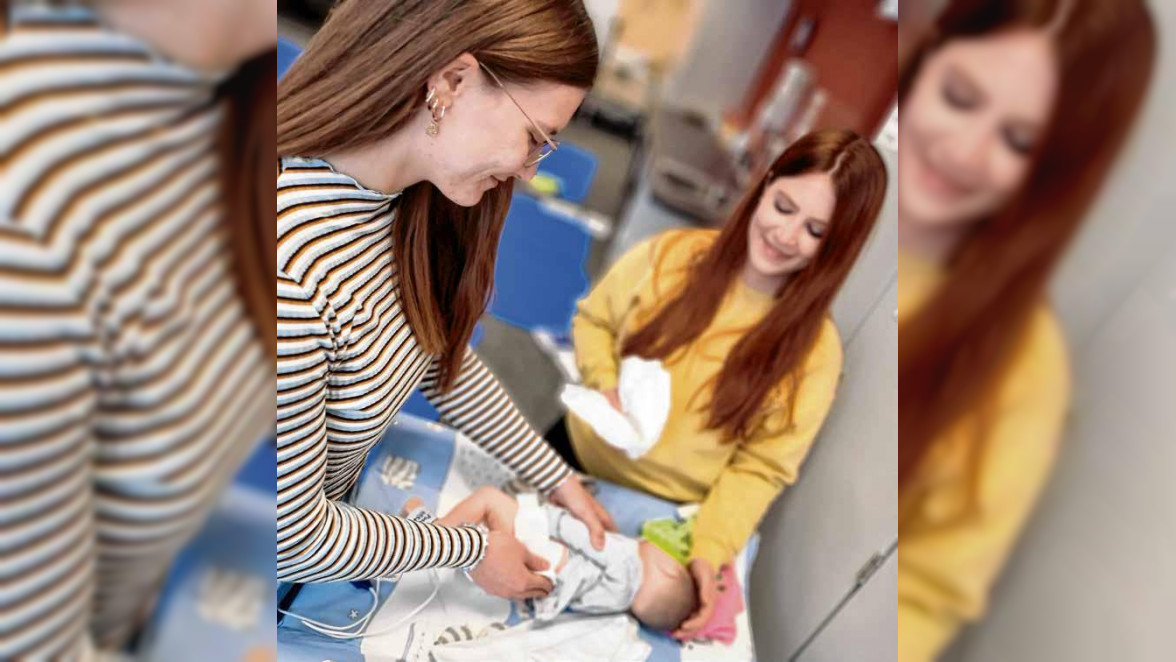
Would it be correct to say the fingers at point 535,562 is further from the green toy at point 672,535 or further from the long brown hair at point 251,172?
the long brown hair at point 251,172

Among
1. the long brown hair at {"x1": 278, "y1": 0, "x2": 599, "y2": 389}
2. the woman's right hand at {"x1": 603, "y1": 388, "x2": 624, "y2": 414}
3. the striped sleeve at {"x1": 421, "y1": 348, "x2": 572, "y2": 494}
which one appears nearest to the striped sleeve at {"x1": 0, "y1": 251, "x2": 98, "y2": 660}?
the long brown hair at {"x1": 278, "y1": 0, "x2": 599, "y2": 389}

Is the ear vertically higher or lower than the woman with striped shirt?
higher

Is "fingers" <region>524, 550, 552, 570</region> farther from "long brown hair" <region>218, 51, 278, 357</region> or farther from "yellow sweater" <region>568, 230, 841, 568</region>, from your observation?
"long brown hair" <region>218, 51, 278, 357</region>

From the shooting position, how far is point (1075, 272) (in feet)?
0.54

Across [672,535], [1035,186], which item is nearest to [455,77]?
[1035,186]

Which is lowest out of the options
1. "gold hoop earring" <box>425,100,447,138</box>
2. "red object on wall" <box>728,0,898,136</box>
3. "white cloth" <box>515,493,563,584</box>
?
"white cloth" <box>515,493,563,584</box>

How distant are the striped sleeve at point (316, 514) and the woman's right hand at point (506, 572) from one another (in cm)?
1

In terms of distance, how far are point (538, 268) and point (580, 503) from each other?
1.05 feet

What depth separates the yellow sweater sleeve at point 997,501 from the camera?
171 millimetres

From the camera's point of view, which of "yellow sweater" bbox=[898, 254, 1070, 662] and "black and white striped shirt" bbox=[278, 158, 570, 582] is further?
"black and white striped shirt" bbox=[278, 158, 570, 582]

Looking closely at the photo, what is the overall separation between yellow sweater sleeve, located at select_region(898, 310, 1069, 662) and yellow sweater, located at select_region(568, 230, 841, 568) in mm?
591

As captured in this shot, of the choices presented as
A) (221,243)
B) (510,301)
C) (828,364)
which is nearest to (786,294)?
(828,364)

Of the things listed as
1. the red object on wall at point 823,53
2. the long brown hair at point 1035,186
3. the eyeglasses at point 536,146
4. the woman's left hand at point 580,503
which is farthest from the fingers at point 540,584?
the red object on wall at point 823,53

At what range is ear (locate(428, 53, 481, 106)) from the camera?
412 mm
